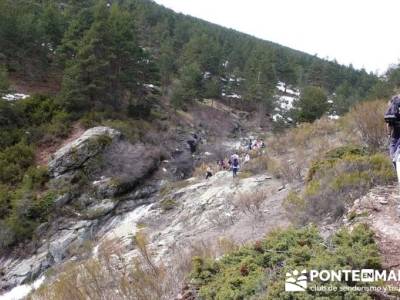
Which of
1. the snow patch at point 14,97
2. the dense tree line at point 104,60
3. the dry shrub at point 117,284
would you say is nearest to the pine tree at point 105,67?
Result: the dense tree line at point 104,60

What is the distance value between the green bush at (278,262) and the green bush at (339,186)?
197 cm

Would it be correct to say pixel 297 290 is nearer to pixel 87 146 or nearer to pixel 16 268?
pixel 16 268

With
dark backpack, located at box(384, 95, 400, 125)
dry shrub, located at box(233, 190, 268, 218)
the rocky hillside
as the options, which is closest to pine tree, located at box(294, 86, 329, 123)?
the rocky hillside

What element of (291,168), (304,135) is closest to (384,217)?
(291,168)

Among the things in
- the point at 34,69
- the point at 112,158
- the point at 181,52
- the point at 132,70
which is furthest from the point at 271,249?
the point at 181,52

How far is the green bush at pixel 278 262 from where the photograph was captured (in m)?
3.90

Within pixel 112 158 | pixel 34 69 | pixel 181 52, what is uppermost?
pixel 181 52

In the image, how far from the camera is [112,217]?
19.5 meters

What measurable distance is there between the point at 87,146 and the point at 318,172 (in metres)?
16.2

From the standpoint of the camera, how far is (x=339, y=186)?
7105 millimetres

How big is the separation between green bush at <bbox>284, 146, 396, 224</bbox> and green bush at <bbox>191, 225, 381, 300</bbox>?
1.97 meters

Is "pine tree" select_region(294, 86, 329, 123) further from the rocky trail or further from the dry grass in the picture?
the dry grass

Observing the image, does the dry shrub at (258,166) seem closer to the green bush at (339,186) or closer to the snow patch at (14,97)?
the green bush at (339,186)

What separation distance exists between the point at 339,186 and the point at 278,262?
126 inches
